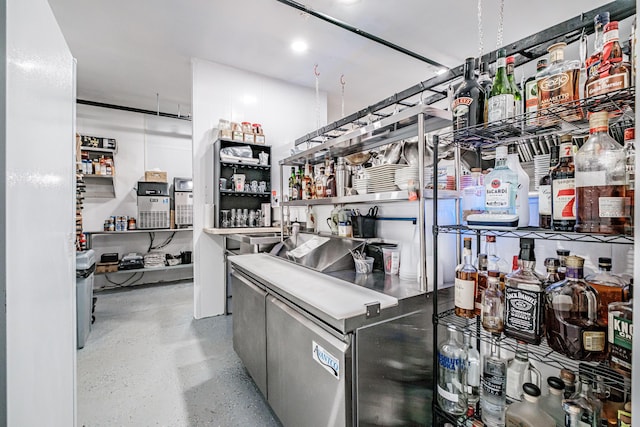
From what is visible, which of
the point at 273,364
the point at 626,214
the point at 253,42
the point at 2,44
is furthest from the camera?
the point at 253,42

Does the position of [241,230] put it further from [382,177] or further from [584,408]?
[584,408]

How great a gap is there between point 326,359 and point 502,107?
1.24 m

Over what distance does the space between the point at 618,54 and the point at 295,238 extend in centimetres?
228

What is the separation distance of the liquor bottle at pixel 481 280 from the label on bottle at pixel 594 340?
14.0 inches

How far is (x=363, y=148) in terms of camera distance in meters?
2.38

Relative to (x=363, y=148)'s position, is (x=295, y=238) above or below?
below

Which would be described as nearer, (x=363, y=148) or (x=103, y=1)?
(x=363, y=148)

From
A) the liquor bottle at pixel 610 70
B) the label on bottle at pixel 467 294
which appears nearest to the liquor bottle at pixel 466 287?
the label on bottle at pixel 467 294

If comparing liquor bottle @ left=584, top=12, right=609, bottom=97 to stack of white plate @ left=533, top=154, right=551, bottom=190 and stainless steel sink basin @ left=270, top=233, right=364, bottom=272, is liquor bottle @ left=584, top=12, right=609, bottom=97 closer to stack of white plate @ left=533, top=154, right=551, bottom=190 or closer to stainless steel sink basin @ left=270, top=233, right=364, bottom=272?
stack of white plate @ left=533, top=154, right=551, bottom=190

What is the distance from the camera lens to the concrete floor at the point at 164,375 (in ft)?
6.30

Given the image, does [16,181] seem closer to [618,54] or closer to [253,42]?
[618,54]

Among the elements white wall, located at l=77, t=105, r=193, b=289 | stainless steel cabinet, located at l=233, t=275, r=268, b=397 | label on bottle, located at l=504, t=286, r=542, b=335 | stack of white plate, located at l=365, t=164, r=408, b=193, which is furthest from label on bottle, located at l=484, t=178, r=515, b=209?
white wall, located at l=77, t=105, r=193, b=289

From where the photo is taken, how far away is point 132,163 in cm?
512

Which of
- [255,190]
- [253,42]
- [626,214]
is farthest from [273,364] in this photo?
[253,42]
